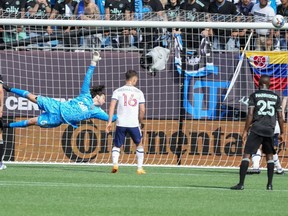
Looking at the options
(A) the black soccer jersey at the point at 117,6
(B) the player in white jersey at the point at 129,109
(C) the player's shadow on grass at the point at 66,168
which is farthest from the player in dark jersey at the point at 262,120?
(A) the black soccer jersey at the point at 117,6

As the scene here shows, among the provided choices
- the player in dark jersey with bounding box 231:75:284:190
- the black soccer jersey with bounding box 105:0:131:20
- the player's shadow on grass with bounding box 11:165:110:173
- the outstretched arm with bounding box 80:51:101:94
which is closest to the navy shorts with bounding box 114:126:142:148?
the player's shadow on grass with bounding box 11:165:110:173

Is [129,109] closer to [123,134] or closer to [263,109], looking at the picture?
[123,134]

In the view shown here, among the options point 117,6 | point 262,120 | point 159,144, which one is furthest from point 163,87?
point 262,120

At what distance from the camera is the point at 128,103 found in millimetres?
20016

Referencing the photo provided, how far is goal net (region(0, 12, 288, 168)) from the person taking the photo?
77.7 feet

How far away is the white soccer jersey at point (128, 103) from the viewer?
20.0 m

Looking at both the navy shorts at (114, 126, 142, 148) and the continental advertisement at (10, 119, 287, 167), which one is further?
the continental advertisement at (10, 119, 287, 167)

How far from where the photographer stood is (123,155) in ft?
78.3

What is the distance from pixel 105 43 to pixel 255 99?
846cm

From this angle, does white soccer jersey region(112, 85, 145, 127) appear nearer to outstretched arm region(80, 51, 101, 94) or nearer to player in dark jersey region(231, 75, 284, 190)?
outstretched arm region(80, 51, 101, 94)

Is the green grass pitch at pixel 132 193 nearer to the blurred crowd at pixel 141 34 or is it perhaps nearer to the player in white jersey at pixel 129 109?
the player in white jersey at pixel 129 109

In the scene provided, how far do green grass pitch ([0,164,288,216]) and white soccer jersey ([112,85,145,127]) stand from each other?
1.04 m

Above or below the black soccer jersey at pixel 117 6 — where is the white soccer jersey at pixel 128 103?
below

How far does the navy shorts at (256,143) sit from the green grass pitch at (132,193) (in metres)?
0.65
